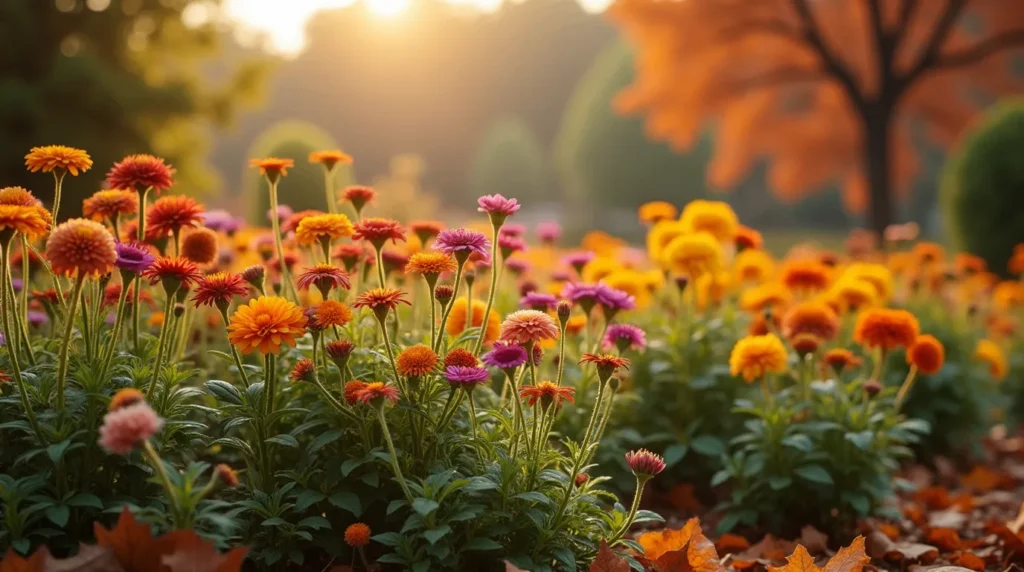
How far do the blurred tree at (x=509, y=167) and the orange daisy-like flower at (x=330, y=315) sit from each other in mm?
30241

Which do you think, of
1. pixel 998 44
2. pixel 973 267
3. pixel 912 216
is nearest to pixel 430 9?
pixel 912 216

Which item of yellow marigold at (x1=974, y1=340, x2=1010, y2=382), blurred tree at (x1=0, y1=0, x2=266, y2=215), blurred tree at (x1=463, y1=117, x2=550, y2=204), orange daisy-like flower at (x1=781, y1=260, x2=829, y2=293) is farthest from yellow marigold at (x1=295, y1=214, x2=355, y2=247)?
blurred tree at (x1=463, y1=117, x2=550, y2=204)

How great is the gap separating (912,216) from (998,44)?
802 inches

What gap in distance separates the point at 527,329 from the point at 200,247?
988 mm

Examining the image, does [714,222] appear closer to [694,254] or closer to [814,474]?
[694,254]

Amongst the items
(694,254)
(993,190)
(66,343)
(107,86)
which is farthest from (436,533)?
(107,86)

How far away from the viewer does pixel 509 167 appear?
32812mm

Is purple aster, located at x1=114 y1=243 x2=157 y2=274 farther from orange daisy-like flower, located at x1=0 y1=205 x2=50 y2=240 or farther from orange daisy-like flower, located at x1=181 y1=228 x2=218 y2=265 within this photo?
orange daisy-like flower, located at x1=181 y1=228 x2=218 y2=265

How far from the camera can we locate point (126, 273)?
1.86 meters

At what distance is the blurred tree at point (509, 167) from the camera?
32.9 metres

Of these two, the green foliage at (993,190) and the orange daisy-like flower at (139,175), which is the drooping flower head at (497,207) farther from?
the green foliage at (993,190)

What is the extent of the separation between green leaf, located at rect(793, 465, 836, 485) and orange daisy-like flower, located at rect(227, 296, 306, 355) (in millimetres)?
1711

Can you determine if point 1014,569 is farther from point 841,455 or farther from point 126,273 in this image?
point 126,273

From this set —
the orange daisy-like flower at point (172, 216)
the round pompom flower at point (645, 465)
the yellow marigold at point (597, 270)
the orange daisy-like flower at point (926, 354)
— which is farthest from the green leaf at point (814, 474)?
the orange daisy-like flower at point (172, 216)
